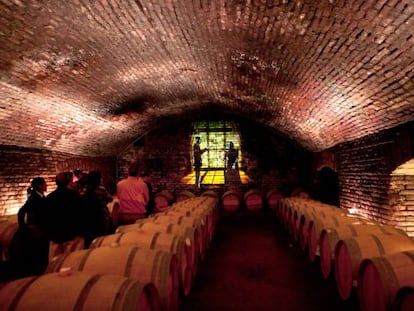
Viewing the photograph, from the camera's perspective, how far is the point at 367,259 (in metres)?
2.53

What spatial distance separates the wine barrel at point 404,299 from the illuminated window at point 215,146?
31.7 ft

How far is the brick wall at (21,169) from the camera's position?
20.0 feet

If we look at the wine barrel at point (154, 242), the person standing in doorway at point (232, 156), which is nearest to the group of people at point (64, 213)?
the wine barrel at point (154, 242)

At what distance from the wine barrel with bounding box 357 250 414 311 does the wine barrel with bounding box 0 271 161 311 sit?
4.92 ft

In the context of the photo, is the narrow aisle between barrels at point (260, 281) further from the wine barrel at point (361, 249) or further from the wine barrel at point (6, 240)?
the wine barrel at point (6, 240)

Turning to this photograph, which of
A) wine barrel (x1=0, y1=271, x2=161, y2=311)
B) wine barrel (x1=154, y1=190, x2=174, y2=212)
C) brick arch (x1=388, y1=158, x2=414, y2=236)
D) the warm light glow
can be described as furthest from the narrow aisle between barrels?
the warm light glow

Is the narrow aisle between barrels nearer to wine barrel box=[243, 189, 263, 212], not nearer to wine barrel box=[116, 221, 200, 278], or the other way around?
wine barrel box=[116, 221, 200, 278]

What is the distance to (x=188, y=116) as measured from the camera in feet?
36.6

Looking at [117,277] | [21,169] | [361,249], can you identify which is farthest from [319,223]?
[21,169]

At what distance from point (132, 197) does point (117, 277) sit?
3211mm

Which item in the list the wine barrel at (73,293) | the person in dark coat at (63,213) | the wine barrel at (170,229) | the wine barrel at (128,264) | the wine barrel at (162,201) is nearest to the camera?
the wine barrel at (73,293)

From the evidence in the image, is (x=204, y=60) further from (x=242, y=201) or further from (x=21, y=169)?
(x=242, y=201)

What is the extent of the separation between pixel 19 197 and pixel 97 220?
3.13 meters

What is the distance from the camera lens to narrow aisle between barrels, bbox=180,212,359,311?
11.8 feet
